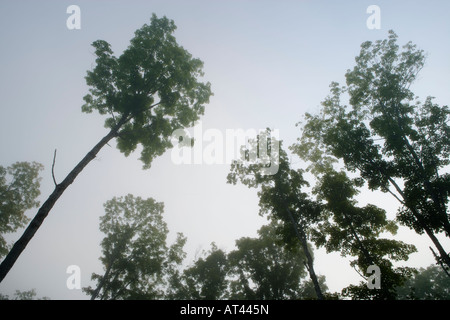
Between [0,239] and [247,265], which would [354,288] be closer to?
[247,265]

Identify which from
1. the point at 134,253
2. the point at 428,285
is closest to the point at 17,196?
the point at 134,253

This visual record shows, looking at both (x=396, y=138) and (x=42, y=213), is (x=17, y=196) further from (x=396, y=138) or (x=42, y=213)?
(x=396, y=138)

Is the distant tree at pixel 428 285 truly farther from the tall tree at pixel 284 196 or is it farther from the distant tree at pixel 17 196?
the distant tree at pixel 17 196

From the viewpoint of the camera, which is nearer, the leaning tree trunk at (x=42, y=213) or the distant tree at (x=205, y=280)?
the leaning tree trunk at (x=42, y=213)

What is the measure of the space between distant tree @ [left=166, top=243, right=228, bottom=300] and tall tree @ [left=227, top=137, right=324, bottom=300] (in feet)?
56.3

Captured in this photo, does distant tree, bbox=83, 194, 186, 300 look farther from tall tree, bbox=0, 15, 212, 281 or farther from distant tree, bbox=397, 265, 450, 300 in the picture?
distant tree, bbox=397, 265, 450, 300

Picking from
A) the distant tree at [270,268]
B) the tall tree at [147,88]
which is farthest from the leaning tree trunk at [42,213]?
the distant tree at [270,268]

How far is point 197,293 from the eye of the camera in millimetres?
28672

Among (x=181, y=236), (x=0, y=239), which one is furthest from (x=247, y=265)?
(x=0, y=239)

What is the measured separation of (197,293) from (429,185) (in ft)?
89.3

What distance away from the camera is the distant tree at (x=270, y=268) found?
2619 centimetres

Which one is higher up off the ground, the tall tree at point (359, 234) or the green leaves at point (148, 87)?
the green leaves at point (148, 87)

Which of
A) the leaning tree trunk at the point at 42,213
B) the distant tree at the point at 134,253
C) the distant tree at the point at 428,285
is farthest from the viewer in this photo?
the distant tree at the point at 428,285

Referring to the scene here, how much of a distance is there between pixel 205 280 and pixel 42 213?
88.8ft
